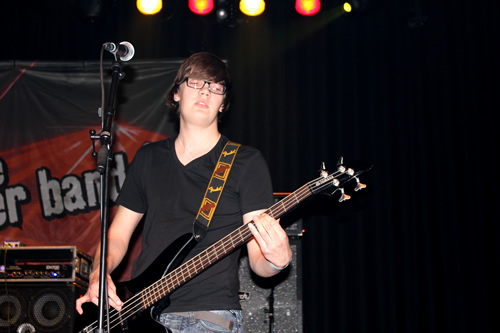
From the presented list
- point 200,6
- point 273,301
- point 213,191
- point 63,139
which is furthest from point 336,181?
point 63,139

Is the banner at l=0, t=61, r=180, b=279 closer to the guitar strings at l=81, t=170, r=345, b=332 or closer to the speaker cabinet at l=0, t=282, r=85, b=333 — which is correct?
the speaker cabinet at l=0, t=282, r=85, b=333

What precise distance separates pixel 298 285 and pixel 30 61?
351 centimetres

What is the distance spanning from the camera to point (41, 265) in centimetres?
360

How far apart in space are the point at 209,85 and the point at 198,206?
29.1 inches

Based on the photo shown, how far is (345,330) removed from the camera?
459cm

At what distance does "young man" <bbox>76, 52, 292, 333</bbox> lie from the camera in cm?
229

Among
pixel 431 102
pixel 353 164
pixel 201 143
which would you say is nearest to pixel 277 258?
pixel 353 164

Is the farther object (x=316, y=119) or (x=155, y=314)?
(x=316, y=119)

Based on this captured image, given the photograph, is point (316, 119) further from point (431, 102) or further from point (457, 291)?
point (457, 291)

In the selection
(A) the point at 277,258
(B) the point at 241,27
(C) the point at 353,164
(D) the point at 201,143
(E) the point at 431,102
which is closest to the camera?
(A) the point at 277,258

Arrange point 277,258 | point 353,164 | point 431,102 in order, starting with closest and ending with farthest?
point 277,258 → point 353,164 → point 431,102

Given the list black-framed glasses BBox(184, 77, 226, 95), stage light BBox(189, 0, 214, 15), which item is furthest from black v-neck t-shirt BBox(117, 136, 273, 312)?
stage light BBox(189, 0, 214, 15)

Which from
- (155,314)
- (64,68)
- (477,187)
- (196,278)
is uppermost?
(64,68)

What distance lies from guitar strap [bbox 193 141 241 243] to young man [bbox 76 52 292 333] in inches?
1.2
